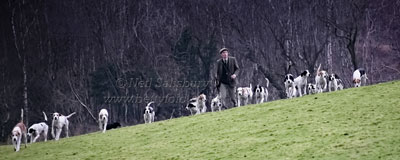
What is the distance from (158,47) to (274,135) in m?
43.2

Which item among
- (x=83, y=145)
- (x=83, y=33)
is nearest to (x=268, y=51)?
(x=83, y=33)

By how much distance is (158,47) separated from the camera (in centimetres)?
5594

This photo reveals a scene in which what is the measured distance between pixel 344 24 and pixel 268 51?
29.2 ft

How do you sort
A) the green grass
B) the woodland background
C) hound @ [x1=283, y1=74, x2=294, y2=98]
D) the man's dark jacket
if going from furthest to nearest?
the woodland background < hound @ [x1=283, y1=74, x2=294, y2=98] < the man's dark jacket < the green grass

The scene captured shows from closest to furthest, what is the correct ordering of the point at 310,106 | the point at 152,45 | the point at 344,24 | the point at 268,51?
the point at 310,106, the point at 344,24, the point at 268,51, the point at 152,45

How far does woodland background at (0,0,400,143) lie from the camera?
48094 millimetres

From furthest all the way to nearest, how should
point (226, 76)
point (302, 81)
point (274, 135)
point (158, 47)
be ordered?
point (158, 47) → point (302, 81) → point (226, 76) → point (274, 135)

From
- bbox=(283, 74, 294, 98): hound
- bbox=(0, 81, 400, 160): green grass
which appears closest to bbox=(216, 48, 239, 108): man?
bbox=(0, 81, 400, 160): green grass

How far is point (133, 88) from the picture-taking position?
5219 centimetres

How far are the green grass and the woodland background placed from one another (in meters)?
24.5

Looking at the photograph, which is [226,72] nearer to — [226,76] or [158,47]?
[226,76]

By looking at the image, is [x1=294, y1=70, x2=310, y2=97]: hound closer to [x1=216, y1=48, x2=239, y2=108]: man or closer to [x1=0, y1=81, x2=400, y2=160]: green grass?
[x1=216, y1=48, x2=239, y2=108]: man

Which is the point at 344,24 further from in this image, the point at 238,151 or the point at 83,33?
the point at 238,151

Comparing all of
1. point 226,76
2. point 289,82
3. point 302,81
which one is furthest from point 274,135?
point 302,81
